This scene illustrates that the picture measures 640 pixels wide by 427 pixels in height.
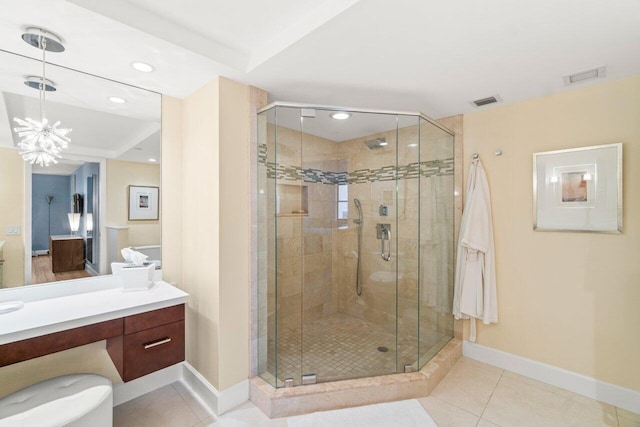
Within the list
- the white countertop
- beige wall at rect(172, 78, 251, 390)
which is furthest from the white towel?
the white countertop

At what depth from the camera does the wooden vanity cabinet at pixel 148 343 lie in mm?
1673

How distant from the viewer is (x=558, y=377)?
2236 millimetres

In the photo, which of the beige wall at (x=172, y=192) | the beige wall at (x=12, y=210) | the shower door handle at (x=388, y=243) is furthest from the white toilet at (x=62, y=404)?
the shower door handle at (x=388, y=243)

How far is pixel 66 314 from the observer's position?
61.0 inches

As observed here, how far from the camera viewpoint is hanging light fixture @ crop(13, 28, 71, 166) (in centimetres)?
169

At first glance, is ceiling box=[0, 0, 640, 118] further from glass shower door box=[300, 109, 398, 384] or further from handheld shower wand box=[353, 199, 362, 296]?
handheld shower wand box=[353, 199, 362, 296]

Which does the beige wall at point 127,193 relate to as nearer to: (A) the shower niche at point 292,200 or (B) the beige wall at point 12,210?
(B) the beige wall at point 12,210

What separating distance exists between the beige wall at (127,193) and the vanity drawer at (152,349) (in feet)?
2.61

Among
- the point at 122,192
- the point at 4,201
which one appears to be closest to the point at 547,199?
the point at 122,192

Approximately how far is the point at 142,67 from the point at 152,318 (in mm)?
1593

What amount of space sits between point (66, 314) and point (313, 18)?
81.4 inches

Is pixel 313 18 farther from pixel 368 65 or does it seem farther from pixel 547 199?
pixel 547 199

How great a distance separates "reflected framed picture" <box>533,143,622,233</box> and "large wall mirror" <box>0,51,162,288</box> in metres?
3.10

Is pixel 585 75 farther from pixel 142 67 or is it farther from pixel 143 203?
pixel 143 203
